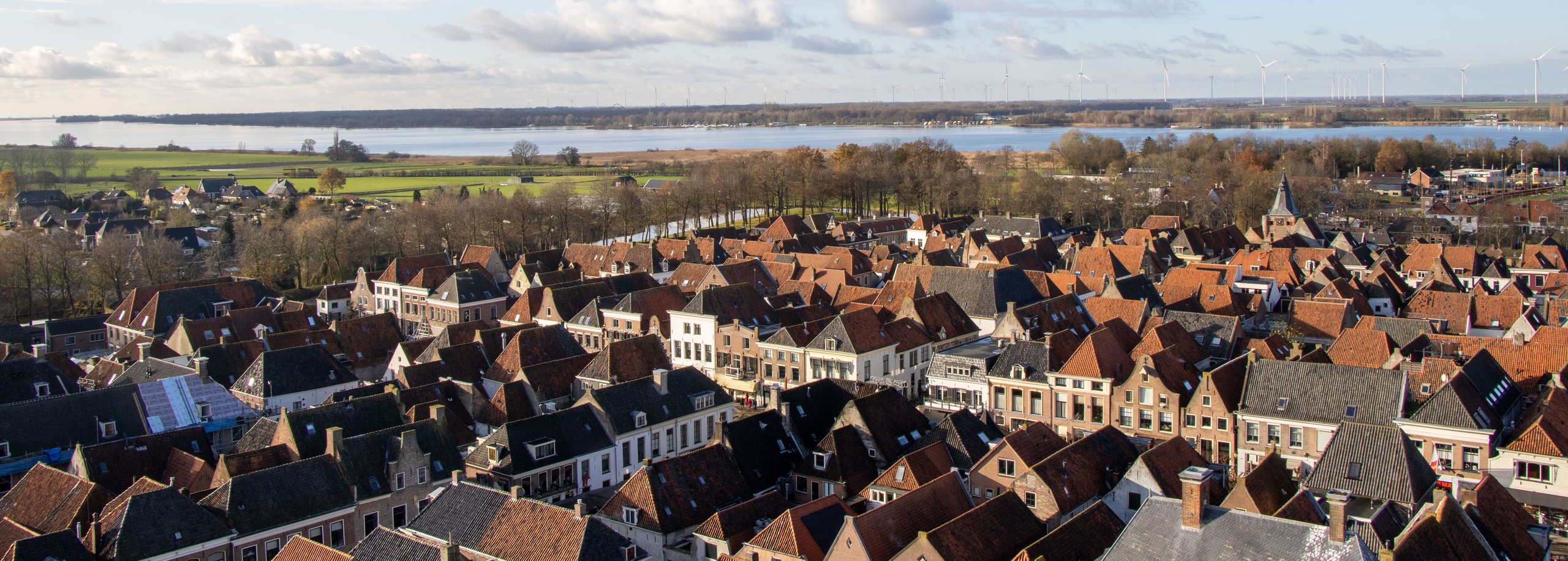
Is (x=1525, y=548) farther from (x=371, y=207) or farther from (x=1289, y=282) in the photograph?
(x=371, y=207)

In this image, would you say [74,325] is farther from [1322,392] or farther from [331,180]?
[331,180]

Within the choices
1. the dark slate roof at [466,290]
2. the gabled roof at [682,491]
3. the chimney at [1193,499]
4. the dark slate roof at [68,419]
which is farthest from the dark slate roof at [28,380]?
the chimney at [1193,499]

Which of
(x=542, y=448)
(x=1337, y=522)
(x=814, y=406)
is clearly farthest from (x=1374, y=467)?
(x=542, y=448)

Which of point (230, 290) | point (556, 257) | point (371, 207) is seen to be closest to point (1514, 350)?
point (556, 257)

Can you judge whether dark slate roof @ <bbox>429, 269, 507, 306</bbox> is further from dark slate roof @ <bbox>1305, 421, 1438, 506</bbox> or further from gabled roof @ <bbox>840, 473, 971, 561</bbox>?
dark slate roof @ <bbox>1305, 421, 1438, 506</bbox>

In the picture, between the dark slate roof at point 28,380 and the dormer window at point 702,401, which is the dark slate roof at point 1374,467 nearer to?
the dormer window at point 702,401

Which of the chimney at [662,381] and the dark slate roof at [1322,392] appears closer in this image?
the dark slate roof at [1322,392]

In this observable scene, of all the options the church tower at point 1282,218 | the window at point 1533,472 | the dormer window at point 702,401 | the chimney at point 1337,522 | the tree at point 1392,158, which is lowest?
the window at point 1533,472

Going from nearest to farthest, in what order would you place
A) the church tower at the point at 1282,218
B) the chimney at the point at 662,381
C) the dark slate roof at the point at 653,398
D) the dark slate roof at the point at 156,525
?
the dark slate roof at the point at 156,525
the dark slate roof at the point at 653,398
the chimney at the point at 662,381
the church tower at the point at 1282,218

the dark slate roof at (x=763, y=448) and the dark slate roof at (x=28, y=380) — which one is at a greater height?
the dark slate roof at (x=28, y=380)
